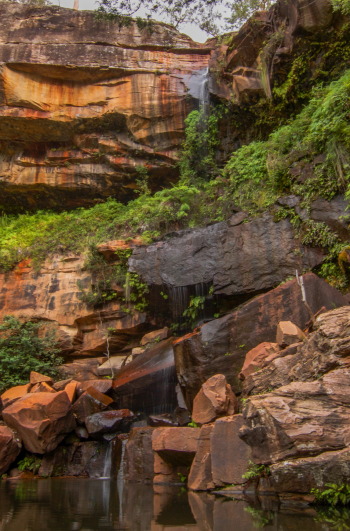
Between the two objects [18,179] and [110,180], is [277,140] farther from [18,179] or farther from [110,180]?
[18,179]

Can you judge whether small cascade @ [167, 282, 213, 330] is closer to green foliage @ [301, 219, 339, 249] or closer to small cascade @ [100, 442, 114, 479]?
green foliage @ [301, 219, 339, 249]

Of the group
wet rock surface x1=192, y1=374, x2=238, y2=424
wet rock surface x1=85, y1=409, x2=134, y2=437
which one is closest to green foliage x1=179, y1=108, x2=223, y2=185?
wet rock surface x1=85, y1=409, x2=134, y2=437

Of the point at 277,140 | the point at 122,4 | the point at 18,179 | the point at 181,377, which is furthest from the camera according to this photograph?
the point at 18,179

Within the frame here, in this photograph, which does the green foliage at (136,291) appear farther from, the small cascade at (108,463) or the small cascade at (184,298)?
the small cascade at (108,463)

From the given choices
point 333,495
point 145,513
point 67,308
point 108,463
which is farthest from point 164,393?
point 333,495

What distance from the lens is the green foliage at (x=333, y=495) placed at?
14.3 ft

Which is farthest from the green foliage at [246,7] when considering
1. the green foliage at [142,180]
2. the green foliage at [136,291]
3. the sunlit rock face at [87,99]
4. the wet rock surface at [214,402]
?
the wet rock surface at [214,402]

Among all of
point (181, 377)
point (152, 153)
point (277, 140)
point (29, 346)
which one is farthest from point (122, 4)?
point (29, 346)

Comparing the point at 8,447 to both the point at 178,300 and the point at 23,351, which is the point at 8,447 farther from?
the point at 178,300

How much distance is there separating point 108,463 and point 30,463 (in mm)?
1781

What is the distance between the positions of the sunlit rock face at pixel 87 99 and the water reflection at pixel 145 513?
1315 cm

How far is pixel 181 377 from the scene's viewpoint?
29.7ft

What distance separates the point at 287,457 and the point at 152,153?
551 inches

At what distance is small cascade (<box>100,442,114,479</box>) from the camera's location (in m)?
8.90
